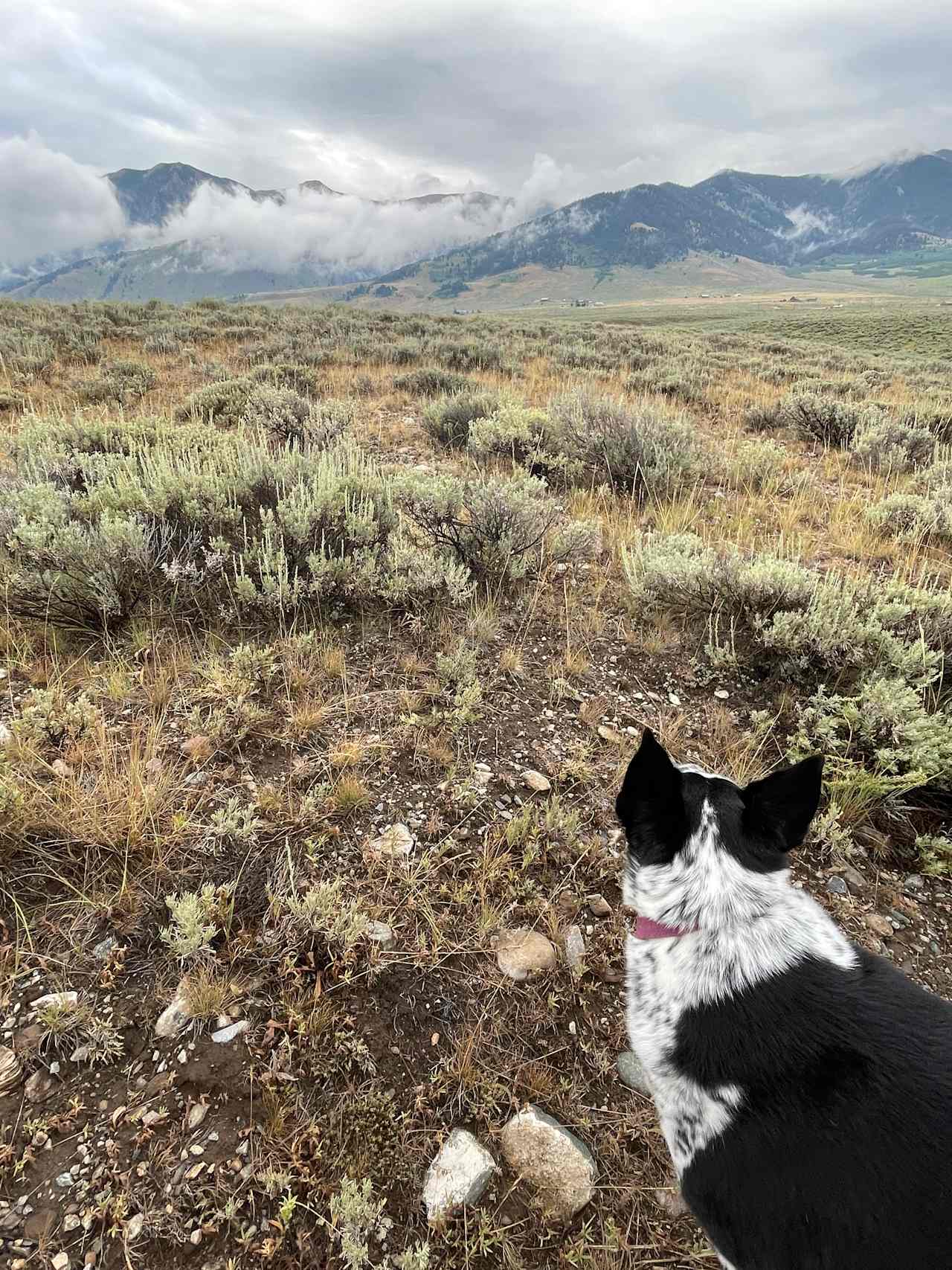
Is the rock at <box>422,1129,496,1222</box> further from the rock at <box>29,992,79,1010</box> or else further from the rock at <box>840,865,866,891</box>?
the rock at <box>840,865,866,891</box>

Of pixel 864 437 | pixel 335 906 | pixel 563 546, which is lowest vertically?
pixel 335 906

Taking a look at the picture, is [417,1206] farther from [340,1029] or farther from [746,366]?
[746,366]

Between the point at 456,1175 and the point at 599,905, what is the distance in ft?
3.78

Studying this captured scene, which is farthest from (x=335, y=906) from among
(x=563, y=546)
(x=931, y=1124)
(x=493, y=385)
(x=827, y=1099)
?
(x=493, y=385)

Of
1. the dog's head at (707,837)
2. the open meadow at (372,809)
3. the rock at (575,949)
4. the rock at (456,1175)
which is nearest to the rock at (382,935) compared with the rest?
the open meadow at (372,809)

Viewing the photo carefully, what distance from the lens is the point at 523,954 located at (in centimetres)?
249

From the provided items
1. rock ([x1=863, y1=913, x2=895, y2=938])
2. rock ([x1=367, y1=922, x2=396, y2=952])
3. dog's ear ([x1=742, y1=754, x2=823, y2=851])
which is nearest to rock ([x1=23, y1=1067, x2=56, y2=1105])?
rock ([x1=367, y1=922, x2=396, y2=952])

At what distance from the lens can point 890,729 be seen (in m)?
3.41

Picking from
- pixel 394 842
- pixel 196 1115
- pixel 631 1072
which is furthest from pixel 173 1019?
pixel 631 1072

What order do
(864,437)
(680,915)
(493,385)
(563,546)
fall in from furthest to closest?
1. (493,385)
2. (864,437)
3. (563,546)
4. (680,915)

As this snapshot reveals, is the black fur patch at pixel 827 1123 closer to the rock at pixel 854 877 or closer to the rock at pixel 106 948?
the rock at pixel 854 877

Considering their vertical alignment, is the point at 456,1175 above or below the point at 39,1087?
below

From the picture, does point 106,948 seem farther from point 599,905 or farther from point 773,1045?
point 773,1045

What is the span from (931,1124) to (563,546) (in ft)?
14.3
